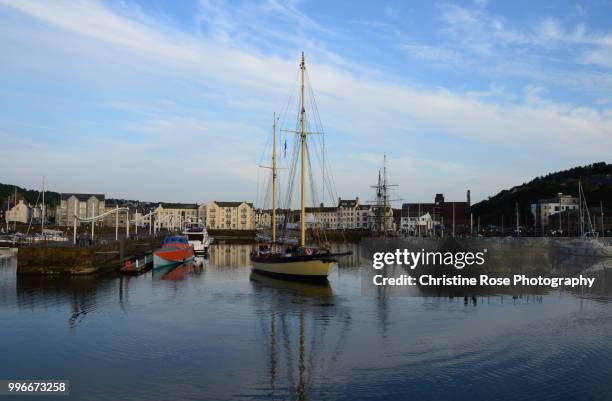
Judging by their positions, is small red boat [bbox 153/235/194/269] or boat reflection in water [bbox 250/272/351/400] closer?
boat reflection in water [bbox 250/272/351/400]

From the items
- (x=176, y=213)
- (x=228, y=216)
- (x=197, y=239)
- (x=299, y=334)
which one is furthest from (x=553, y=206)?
(x=299, y=334)

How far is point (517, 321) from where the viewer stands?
1061 inches

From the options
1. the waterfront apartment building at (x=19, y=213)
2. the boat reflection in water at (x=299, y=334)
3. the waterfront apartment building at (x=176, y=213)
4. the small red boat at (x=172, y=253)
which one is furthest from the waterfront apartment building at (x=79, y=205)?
the boat reflection in water at (x=299, y=334)

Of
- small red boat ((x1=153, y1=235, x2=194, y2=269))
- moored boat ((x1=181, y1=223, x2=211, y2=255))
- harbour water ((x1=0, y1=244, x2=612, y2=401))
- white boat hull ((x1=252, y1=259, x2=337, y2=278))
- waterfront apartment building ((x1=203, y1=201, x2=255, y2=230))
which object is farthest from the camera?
waterfront apartment building ((x1=203, y1=201, x2=255, y2=230))

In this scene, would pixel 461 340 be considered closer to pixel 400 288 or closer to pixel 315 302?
pixel 315 302

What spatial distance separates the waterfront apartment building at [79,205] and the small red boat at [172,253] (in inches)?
4563

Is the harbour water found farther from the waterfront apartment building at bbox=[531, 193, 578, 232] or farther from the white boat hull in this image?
the waterfront apartment building at bbox=[531, 193, 578, 232]

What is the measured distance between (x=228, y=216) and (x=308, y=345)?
172m

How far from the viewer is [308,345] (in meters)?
22.0

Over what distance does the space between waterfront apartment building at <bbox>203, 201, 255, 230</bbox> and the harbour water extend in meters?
153

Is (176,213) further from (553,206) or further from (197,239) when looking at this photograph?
(553,206)

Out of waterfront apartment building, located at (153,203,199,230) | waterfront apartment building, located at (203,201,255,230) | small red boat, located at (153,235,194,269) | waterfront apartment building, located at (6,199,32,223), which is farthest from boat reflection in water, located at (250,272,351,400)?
waterfront apartment building, located at (6,199,32,223)

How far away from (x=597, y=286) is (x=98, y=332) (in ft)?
123

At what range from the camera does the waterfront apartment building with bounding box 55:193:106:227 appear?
171163 millimetres
